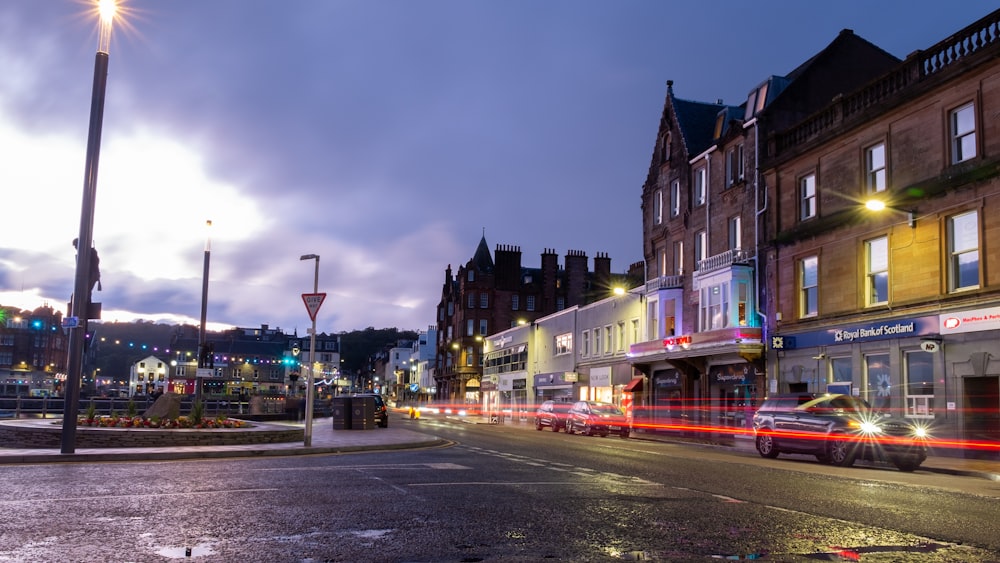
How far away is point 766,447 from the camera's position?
890 inches

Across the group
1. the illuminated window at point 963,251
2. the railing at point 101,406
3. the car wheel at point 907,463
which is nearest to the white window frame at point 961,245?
the illuminated window at point 963,251

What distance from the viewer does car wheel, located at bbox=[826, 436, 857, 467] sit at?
63.8ft

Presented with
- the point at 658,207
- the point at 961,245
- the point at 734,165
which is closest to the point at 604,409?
the point at 734,165

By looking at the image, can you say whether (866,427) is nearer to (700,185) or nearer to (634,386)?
(700,185)

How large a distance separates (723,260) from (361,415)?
60.3 ft

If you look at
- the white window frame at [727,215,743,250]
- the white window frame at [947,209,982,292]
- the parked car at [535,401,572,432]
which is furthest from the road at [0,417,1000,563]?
the parked car at [535,401,572,432]

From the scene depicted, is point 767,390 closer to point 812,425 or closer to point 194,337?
point 812,425

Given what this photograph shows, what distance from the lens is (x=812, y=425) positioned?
813 inches

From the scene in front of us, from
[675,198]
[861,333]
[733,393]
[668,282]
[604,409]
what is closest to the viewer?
[861,333]

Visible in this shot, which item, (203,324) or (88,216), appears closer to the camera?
(88,216)

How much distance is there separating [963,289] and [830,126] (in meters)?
9.62

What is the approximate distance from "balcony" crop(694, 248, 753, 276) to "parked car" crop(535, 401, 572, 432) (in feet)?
31.5

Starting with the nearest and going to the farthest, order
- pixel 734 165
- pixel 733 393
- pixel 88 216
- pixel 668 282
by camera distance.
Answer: pixel 88 216
pixel 733 393
pixel 734 165
pixel 668 282

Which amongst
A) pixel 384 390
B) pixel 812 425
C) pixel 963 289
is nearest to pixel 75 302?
pixel 812 425
